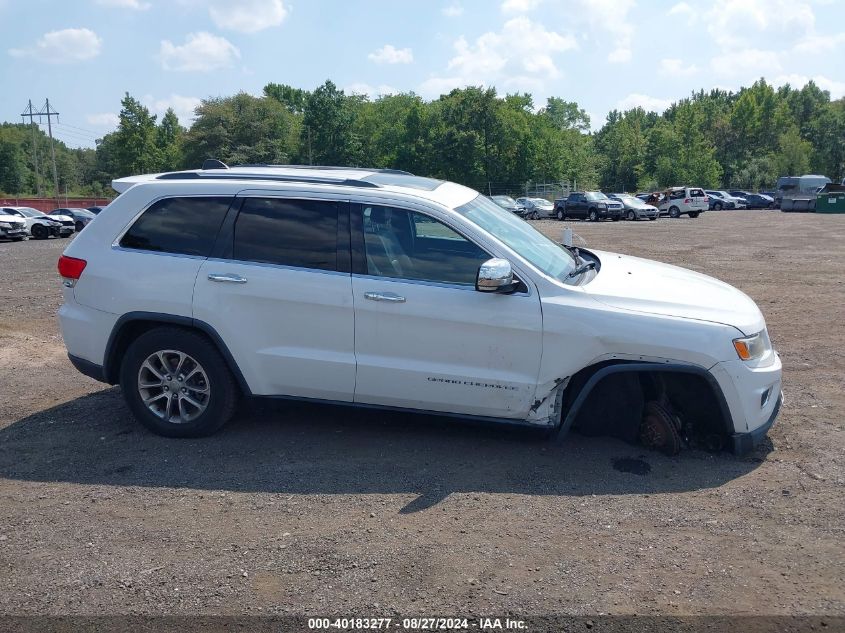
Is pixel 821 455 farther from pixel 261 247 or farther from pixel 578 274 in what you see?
pixel 261 247

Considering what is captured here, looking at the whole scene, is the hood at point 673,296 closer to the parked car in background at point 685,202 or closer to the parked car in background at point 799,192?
the parked car in background at point 685,202

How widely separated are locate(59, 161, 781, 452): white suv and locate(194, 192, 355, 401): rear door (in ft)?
0.04

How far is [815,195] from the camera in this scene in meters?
50.9

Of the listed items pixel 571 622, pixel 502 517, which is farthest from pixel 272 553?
pixel 571 622

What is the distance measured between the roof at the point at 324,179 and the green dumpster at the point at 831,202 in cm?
4921

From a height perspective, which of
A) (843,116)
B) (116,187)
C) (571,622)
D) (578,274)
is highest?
(843,116)

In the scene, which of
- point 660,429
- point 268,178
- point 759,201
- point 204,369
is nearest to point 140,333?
point 204,369

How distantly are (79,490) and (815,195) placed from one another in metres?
55.2

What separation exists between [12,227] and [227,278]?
3071cm

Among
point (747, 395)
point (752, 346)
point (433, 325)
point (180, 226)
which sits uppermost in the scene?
point (180, 226)

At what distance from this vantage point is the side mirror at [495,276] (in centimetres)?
455

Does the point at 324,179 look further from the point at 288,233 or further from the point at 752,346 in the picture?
the point at 752,346

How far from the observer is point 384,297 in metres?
4.87

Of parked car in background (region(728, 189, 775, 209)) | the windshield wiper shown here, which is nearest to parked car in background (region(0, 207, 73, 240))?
the windshield wiper
